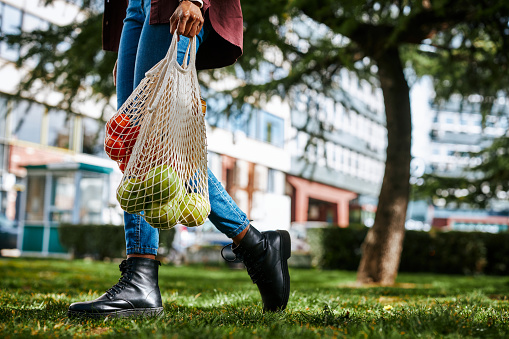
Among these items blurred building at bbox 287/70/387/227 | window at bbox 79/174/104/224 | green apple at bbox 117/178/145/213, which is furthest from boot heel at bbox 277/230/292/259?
window at bbox 79/174/104/224

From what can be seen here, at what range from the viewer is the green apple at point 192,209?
2.15m

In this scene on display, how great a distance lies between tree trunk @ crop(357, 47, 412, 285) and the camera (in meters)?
7.61

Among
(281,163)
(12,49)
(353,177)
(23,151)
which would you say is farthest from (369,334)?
(353,177)

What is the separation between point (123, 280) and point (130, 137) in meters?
0.65

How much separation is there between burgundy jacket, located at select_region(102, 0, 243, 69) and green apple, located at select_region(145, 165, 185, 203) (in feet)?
2.32

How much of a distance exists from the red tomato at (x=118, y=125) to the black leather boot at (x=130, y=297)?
1.94ft

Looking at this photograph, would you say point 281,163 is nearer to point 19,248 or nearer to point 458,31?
point 19,248

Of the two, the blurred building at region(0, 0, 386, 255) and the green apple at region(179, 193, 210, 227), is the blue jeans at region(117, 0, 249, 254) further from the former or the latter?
the blurred building at region(0, 0, 386, 255)

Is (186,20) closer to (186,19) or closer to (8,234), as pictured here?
(186,19)

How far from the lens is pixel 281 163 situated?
113 ft

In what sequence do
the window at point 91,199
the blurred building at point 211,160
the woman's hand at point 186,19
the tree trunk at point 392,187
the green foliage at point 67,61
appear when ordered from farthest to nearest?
the window at point 91,199 → the blurred building at point 211,160 → the tree trunk at point 392,187 → the green foliage at point 67,61 → the woman's hand at point 186,19

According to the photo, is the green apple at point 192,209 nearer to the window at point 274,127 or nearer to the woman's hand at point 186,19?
the woman's hand at point 186,19

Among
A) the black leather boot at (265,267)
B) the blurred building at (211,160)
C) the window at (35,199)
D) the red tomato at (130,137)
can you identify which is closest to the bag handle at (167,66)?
the red tomato at (130,137)

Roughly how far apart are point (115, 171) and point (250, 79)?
12.4 m
